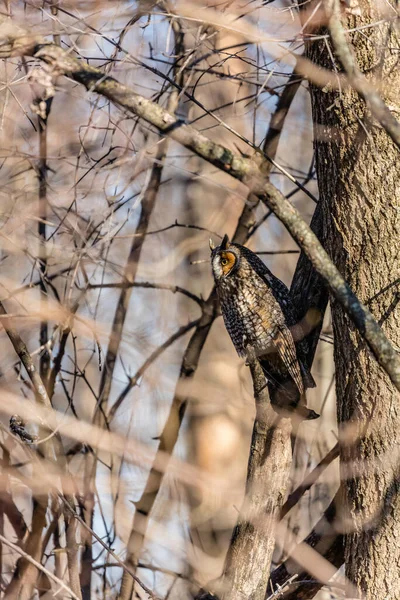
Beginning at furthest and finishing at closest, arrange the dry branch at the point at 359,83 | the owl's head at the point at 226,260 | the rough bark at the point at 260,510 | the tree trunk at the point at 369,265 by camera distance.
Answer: the owl's head at the point at 226,260
the rough bark at the point at 260,510
the tree trunk at the point at 369,265
the dry branch at the point at 359,83

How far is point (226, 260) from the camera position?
3.43m

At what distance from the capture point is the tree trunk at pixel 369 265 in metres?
2.42

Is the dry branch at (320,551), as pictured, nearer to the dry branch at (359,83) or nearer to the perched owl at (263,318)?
the perched owl at (263,318)

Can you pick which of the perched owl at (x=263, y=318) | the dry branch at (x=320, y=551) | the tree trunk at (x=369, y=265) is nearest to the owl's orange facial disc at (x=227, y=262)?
the perched owl at (x=263, y=318)

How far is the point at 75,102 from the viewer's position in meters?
3.59

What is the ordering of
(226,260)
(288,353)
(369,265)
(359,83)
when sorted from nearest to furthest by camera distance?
(359,83) < (369,265) < (288,353) < (226,260)

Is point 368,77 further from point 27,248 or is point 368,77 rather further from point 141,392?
point 141,392

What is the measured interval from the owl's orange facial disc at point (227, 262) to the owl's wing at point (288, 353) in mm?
408

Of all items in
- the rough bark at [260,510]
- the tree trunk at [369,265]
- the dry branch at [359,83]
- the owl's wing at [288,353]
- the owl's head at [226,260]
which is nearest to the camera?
the dry branch at [359,83]

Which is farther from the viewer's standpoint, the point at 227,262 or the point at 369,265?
the point at 227,262

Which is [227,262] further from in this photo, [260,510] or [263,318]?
[260,510]

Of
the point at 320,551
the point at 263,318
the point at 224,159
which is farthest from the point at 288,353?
the point at 224,159

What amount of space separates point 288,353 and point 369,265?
81 centimetres

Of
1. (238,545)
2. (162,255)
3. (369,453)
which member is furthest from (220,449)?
(369,453)
